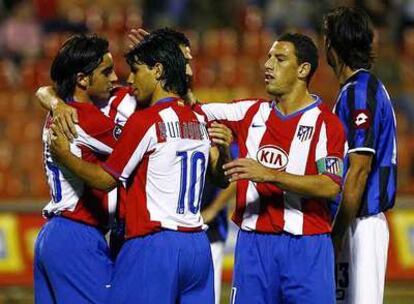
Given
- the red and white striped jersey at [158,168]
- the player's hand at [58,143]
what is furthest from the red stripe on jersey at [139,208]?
the player's hand at [58,143]

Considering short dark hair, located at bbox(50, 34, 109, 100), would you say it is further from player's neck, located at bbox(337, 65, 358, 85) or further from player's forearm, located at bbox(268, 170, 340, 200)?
player's neck, located at bbox(337, 65, 358, 85)

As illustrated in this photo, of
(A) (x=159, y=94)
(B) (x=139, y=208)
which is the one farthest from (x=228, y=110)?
(B) (x=139, y=208)

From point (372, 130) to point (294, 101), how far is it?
1.64ft

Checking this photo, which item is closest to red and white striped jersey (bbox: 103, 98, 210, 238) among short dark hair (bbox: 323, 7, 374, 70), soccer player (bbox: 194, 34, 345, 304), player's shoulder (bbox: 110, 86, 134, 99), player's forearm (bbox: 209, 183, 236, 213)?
soccer player (bbox: 194, 34, 345, 304)

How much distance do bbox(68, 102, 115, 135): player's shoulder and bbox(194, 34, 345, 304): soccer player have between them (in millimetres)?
803

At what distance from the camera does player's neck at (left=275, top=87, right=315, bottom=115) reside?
673 centimetres

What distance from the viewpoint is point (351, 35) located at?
273 inches

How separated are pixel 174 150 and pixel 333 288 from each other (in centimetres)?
124

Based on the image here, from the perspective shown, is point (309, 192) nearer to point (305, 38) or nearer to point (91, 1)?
point (305, 38)

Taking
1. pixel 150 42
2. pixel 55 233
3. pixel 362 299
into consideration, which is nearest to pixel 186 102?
pixel 150 42

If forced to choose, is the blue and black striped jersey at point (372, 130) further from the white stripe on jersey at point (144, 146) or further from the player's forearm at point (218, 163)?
the white stripe on jersey at point (144, 146)

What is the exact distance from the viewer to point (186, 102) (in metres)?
6.96

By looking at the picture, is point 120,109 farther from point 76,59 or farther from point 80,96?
point 76,59

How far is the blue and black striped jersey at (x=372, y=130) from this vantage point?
683cm
